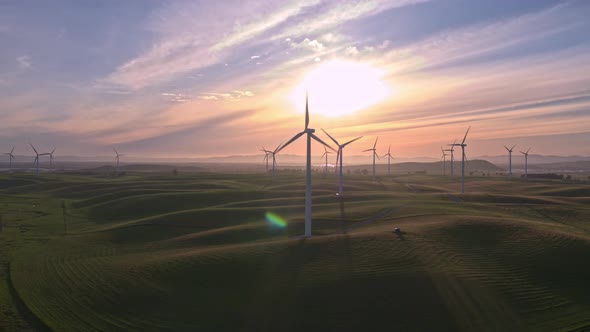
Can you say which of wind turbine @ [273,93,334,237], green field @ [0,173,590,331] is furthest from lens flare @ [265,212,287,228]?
wind turbine @ [273,93,334,237]

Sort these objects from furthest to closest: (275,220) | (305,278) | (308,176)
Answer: (275,220) → (308,176) → (305,278)

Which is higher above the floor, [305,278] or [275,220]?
[275,220]

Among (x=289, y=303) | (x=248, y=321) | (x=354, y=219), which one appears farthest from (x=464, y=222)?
(x=248, y=321)

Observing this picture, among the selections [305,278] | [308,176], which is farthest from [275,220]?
[305,278]

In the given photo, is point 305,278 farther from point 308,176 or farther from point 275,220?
point 275,220

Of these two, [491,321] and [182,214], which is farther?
[182,214]

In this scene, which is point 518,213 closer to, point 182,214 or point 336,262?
point 336,262

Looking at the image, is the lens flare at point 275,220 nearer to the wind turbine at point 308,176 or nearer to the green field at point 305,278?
the green field at point 305,278

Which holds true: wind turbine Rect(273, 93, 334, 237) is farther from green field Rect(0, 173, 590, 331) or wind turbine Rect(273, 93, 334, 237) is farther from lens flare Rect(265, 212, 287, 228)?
lens flare Rect(265, 212, 287, 228)

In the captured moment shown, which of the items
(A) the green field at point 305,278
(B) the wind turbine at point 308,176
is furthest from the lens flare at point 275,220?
(B) the wind turbine at point 308,176
